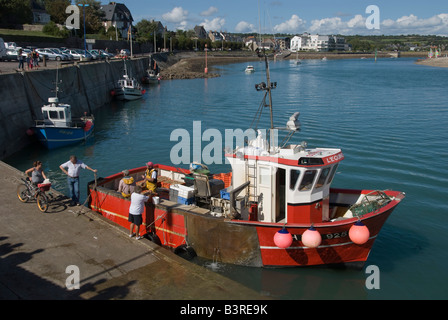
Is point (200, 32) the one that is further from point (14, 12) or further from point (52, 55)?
point (52, 55)

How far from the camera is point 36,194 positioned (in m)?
11.4

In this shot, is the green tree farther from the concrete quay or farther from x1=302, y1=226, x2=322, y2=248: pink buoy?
x1=302, y1=226, x2=322, y2=248: pink buoy

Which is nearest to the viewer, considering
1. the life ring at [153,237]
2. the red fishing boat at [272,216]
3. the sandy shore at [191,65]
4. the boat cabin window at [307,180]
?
the red fishing boat at [272,216]

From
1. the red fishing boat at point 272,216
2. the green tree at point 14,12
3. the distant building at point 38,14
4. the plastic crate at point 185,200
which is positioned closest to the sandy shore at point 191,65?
the distant building at point 38,14

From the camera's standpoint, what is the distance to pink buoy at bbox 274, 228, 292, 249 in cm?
970

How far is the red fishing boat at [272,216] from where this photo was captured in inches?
405

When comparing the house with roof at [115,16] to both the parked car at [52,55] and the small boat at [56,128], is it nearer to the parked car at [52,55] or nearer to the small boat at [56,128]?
the parked car at [52,55]

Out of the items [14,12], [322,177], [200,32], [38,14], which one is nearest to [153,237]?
[322,177]

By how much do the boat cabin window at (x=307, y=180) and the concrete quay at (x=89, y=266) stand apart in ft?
11.8

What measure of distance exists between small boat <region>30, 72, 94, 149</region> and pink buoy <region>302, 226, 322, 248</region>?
20249 mm

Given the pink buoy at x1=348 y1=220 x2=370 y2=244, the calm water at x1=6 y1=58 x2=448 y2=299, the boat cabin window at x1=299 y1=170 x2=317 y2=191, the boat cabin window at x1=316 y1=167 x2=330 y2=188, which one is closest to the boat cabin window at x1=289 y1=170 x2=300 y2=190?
the boat cabin window at x1=299 y1=170 x2=317 y2=191

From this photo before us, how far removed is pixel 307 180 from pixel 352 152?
14131mm
